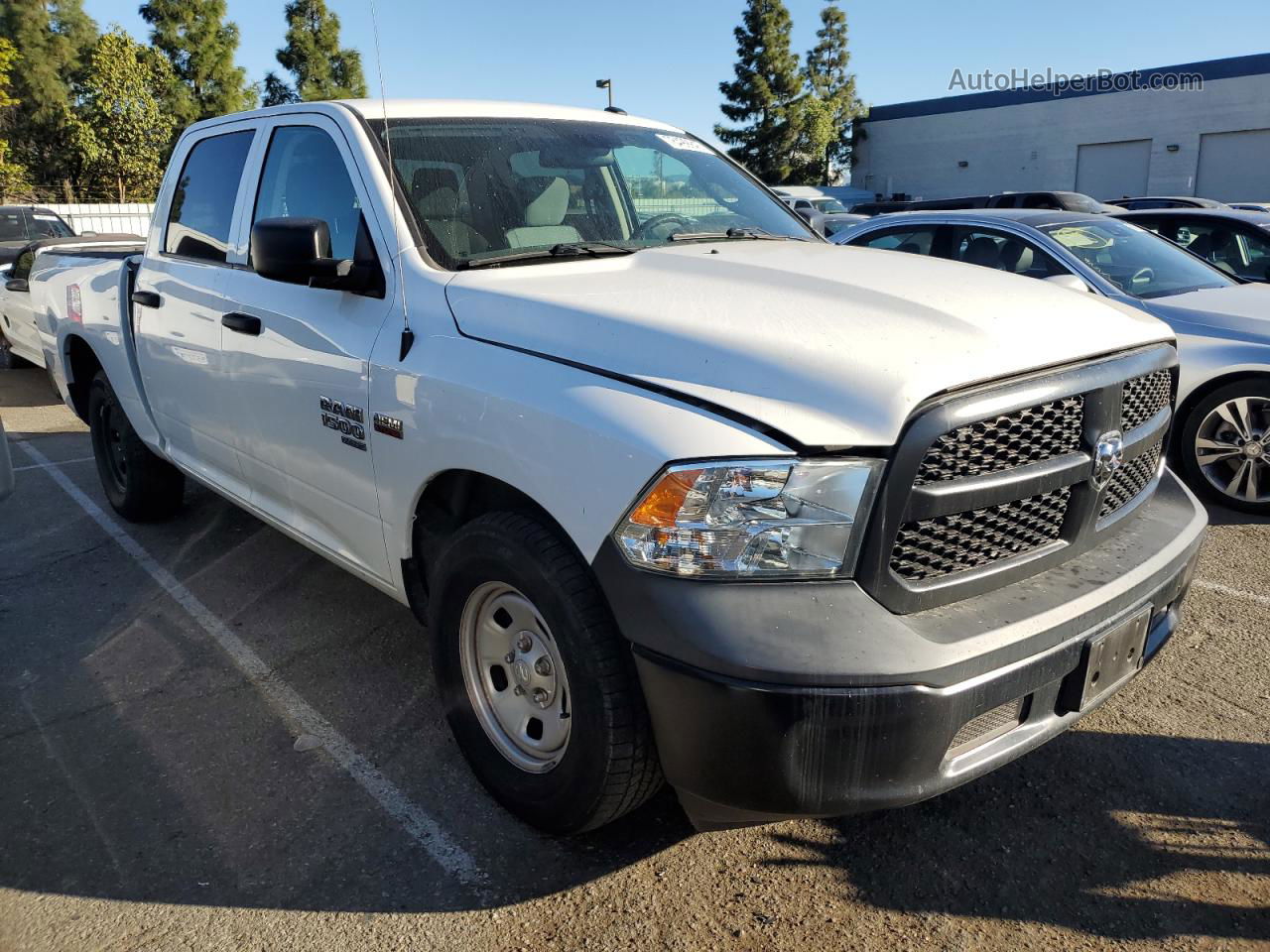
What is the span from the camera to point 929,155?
46781 millimetres

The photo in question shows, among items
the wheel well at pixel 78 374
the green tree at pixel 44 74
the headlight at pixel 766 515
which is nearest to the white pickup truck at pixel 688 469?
the headlight at pixel 766 515

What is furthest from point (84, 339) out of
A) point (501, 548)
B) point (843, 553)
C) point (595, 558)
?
point (843, 553)

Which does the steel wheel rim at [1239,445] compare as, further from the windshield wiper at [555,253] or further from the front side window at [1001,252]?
the windshield wiper at [555,253]

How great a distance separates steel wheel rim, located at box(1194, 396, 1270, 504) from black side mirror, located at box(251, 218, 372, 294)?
15.4 ft

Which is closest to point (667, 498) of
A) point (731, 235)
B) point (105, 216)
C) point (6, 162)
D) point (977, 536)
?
point (977, 536)

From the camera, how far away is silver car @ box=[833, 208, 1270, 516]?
17.6 feet

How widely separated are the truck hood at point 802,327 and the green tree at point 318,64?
126 feet

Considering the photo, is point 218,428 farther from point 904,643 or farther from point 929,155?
point 929,155

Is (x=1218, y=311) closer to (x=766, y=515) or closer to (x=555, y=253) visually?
(x=555, y=253)

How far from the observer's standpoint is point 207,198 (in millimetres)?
4359

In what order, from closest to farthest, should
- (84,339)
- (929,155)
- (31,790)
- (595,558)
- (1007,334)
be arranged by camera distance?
(595,558), (1007,334), (31,790), (84,339), (929,155)

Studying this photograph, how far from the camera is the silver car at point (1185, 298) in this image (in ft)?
17.6

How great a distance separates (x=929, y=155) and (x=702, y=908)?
161 feet

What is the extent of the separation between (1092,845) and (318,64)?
4241 cm
